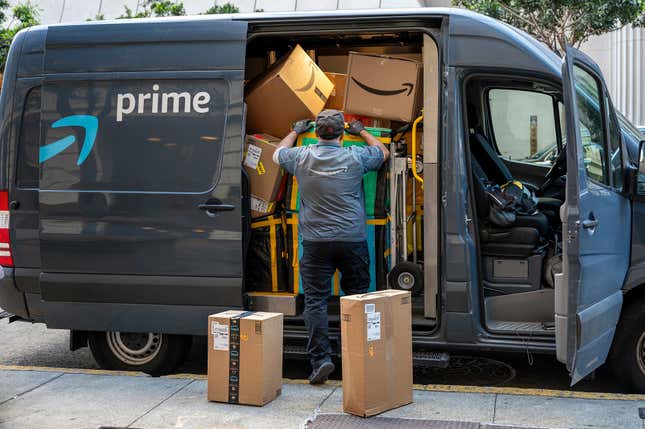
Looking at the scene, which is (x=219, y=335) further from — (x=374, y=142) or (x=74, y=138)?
(x=74, y=138)

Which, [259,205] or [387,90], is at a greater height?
[387,90]

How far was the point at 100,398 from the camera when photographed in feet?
18.3

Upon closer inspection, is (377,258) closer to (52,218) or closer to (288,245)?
(288,245)

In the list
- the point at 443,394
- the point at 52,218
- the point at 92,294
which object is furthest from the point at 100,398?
the point at 443,394

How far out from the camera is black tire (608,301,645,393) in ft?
18.1

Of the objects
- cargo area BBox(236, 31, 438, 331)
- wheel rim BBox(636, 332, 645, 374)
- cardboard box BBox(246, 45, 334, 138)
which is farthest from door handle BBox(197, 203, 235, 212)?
wheel rim BBox(636, 332, 645, 374)

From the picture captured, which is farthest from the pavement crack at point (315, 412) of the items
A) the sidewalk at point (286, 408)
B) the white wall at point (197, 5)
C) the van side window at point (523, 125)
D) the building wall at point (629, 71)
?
the white wall at point (197, 5)

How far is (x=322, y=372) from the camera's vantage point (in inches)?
224

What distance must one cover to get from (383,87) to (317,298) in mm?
1539

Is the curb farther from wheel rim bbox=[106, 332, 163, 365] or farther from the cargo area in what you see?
the cargo area

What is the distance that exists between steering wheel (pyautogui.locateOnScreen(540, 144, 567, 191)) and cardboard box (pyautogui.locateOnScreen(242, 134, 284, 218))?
6.73 feet

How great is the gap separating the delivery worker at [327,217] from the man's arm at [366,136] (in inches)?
0.8

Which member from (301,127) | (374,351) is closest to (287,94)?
(301,127)

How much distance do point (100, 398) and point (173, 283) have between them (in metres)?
0.89
